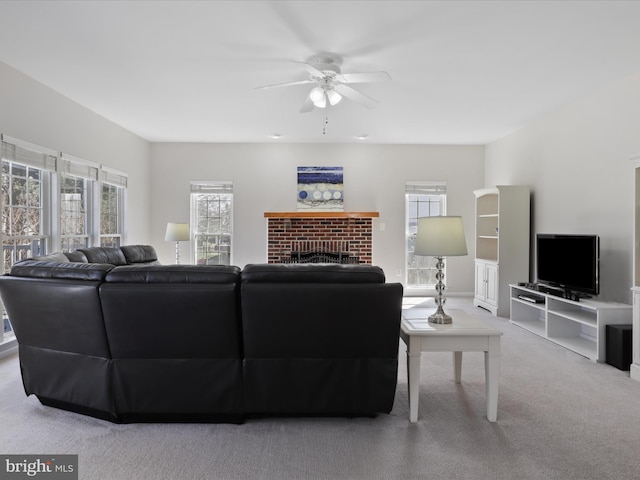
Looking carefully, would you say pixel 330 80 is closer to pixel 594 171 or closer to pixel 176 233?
pixel 594 171

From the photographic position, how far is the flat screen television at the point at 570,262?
3814 mm

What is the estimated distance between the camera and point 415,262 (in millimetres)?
7055

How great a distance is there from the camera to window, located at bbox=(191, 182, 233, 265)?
7.01m

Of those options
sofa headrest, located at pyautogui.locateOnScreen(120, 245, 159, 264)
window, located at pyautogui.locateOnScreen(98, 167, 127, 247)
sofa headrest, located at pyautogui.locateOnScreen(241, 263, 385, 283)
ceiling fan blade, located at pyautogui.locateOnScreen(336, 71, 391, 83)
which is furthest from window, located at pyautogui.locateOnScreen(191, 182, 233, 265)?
sofa headrest, located at pyautogui.locateOnScreen(241, 263, 385, 283)

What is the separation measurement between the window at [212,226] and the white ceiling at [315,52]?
197cm

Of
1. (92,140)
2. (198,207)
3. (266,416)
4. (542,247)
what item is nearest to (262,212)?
(198,207)

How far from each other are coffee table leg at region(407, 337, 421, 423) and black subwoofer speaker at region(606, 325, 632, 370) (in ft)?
7.14

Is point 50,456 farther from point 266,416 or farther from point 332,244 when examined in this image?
point 332,244

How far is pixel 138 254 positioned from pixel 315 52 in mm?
3729

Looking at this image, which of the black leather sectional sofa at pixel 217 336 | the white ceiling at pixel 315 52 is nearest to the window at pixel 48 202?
the white ceiling at pixel 315 52

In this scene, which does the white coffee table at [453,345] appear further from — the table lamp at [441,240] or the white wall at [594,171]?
the white wall at [594,171]

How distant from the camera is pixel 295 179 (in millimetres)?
6914

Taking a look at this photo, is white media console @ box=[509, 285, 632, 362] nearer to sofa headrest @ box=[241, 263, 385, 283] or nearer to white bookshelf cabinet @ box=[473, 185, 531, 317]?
white bookshelf cabinet @ box=[473, 185, 531, 317]

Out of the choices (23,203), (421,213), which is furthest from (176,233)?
(421,213)
